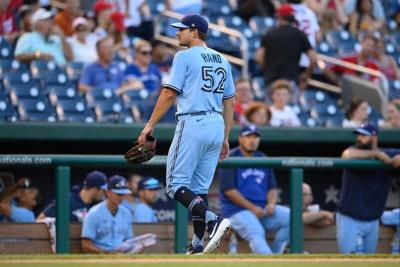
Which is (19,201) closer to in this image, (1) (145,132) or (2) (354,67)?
(1) (145,132)

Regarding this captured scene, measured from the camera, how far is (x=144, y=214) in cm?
1102

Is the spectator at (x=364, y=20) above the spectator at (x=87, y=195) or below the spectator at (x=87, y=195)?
above

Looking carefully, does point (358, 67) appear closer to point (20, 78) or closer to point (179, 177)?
point (20, 78)

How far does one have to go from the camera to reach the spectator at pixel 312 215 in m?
11.2

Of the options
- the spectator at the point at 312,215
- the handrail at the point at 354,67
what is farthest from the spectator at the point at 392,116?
the spectator at the point at 312,215

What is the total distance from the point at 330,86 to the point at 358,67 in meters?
0.43

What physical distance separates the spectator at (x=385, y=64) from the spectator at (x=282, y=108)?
2.75m

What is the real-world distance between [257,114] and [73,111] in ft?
6.31

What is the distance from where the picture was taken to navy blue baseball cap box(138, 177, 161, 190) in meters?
11.1

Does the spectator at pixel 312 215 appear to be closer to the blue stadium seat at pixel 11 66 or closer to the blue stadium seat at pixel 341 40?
the blue stadium seat at pixel 11 66

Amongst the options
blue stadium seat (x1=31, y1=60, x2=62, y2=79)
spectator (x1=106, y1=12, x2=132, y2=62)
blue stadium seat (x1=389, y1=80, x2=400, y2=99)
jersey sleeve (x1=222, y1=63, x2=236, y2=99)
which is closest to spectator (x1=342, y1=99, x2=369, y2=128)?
blue stadium seat (x1=389, y1=80, x2=400, y2=99)

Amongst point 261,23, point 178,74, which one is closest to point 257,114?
point 261,23

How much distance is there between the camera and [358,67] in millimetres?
15062

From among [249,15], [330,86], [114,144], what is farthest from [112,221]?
[249,15]
